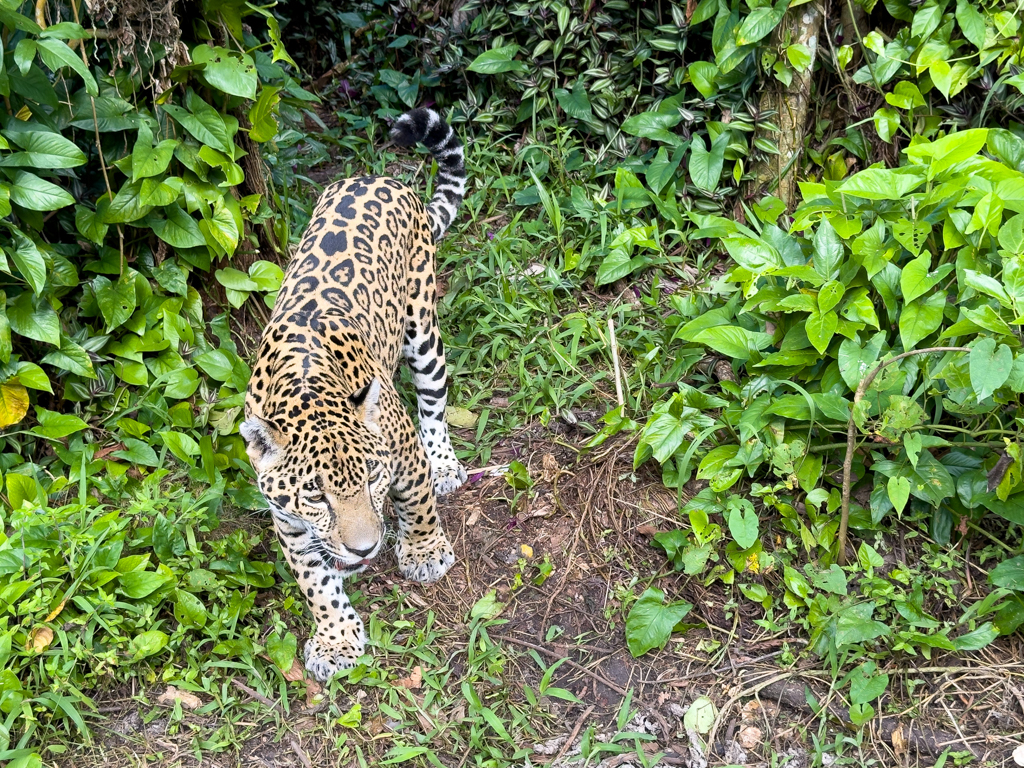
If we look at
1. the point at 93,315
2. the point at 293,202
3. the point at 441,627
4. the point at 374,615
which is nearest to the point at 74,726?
the point at 374,615

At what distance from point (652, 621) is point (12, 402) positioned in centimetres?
351

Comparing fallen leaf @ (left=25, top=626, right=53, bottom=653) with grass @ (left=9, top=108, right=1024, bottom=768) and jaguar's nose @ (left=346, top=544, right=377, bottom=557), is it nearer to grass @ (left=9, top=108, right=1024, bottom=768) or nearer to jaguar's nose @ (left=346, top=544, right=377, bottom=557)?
grass @ (left=9, top=108, right=1024, bottom=768)

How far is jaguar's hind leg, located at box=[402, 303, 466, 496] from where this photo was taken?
16.9 feet

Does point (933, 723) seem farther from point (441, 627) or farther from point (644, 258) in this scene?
point (644, 258)

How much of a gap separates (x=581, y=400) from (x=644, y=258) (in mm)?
1117

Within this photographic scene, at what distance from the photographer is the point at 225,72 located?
4.88 metres

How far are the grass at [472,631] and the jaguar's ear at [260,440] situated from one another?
2.75ft

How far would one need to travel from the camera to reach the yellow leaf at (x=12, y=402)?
4.80 meters

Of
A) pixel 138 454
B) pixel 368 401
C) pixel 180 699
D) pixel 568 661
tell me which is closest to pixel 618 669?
pixel 568 661

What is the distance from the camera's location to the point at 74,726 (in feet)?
13.2

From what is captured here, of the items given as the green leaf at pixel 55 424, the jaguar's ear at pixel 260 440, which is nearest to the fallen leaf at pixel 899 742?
the jaguar's ear at pixel 260 440

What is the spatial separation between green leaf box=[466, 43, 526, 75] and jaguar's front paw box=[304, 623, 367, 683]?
421 cm

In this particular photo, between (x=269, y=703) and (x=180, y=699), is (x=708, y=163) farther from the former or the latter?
(x=180, y=699)

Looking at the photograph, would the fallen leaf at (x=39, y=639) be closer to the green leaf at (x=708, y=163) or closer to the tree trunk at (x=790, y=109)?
the green leaf at (x=708, y=163)
